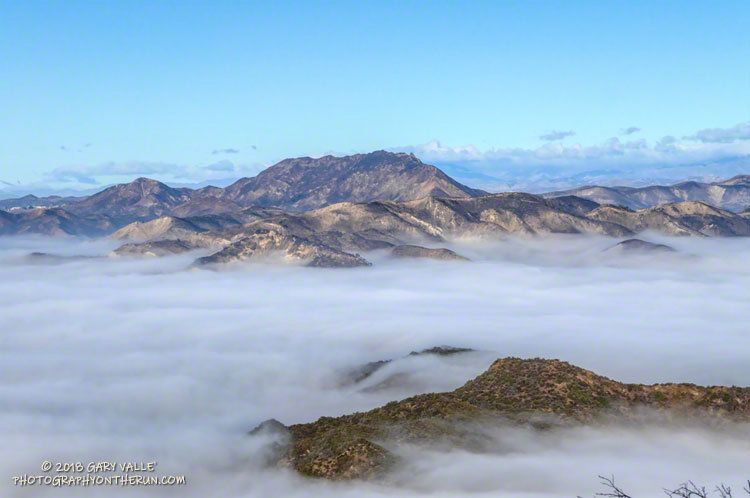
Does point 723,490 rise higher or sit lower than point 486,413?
higher

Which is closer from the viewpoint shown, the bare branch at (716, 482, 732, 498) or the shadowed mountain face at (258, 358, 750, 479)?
the bare branch at (716, 482, 732, 498)

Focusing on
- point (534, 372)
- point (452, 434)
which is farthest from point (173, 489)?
point (534, 372)

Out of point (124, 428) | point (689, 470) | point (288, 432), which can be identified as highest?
point (689, 470)

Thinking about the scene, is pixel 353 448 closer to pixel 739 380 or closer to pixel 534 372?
pixel 534 372

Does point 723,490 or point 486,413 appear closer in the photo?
point 723,490

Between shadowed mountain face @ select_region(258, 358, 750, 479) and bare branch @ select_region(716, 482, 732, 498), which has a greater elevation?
bare branch @ select_region(716, 482, 732, 498)

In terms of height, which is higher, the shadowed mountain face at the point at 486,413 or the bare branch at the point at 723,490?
the bare branch at the point at 723,490

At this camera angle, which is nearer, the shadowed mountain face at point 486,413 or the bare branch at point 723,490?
the bare branch at point 723,490

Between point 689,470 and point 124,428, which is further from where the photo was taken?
point 124,428
